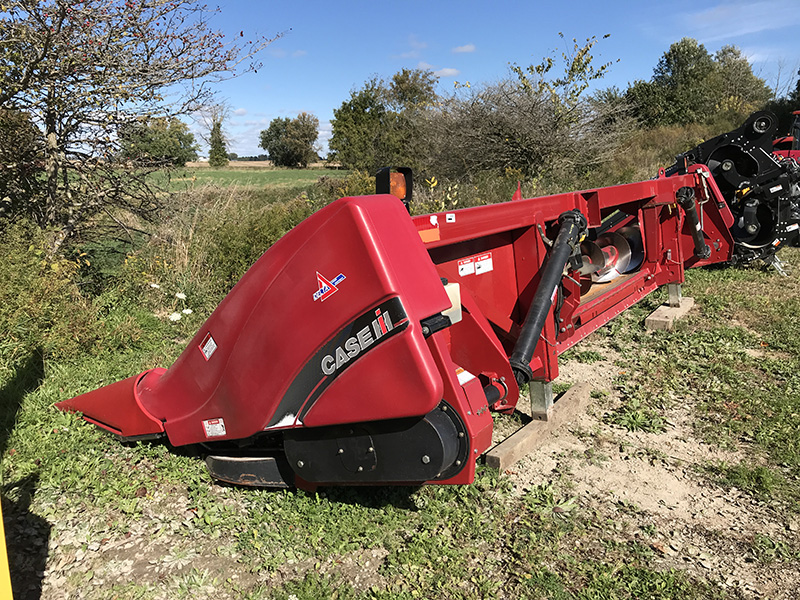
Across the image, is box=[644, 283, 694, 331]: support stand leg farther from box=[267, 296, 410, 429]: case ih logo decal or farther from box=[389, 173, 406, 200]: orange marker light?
box=[267, 296, 410, 429]: case ih logo decal

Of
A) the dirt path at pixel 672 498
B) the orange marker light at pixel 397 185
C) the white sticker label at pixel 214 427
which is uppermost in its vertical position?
the orange marker light at pixel 397 185

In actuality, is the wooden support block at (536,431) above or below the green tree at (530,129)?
below

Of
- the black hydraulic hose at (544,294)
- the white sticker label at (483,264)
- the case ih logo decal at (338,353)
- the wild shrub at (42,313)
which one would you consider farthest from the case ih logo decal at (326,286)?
the wild shrub at (42,313)

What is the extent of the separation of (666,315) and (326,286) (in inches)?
176

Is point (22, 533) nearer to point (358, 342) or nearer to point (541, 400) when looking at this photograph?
point (358, 342)

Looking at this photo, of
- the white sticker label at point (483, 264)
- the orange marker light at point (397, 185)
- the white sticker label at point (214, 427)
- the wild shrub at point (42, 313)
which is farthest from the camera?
the wild shrub at point (42, 313)

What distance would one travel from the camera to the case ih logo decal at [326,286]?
6.62 ft

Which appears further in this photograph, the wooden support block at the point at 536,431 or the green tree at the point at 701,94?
the green tree at the point at 701,94

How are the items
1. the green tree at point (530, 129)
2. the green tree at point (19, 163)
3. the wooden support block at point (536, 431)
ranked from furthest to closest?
1. the green tree at point (530, 129)
2. the green tree at point (19, 163)
3. the wooden support block at point (536, 431)

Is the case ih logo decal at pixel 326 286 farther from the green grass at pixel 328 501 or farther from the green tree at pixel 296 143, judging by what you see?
the green tree at pixel 296 143

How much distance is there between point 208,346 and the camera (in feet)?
8.18

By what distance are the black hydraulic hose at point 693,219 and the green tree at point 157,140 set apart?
17.1 feet

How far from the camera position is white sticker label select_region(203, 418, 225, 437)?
248 cm


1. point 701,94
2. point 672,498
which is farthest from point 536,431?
point 701,94
